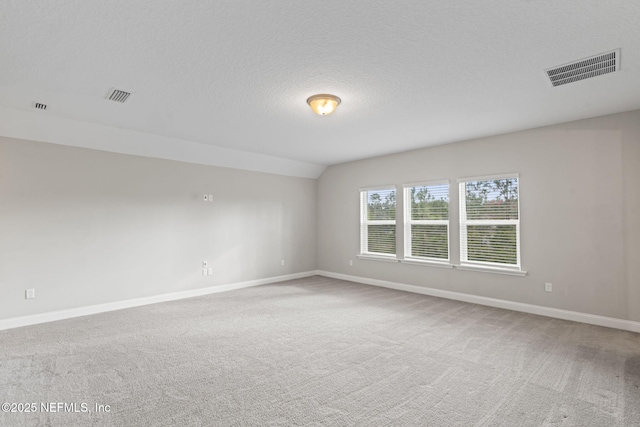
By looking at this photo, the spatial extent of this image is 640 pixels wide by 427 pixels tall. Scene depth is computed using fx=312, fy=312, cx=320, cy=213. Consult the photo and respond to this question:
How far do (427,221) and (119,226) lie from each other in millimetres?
5159

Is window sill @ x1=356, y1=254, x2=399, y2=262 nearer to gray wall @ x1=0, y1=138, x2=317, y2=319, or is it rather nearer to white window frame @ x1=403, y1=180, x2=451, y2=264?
white window frame @ x1=403, y1=180, x2=451, y2=264

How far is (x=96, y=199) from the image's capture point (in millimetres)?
4602

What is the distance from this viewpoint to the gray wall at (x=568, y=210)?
3824 mm

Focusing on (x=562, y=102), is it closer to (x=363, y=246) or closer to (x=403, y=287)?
(x=403, y=287)

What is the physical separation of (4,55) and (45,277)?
290cm

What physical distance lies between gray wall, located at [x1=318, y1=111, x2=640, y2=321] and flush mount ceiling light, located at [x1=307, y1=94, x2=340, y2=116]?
2.93 m

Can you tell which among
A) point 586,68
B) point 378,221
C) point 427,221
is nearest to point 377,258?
point 378,221

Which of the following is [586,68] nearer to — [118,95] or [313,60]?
[313,60]

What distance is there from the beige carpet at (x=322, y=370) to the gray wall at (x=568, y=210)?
462 millimetres

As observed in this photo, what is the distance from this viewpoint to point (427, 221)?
18.9ft

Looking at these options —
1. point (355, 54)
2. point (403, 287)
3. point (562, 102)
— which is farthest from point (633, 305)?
point (355, 54)

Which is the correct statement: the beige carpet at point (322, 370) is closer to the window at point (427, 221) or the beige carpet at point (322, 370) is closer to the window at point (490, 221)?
the window at point (490, 221)

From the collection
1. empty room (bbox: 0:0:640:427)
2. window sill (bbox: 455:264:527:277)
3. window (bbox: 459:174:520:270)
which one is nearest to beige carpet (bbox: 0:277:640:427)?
empty room (bbox: 0:0:640:427)

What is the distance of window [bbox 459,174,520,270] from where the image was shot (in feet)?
15.5
